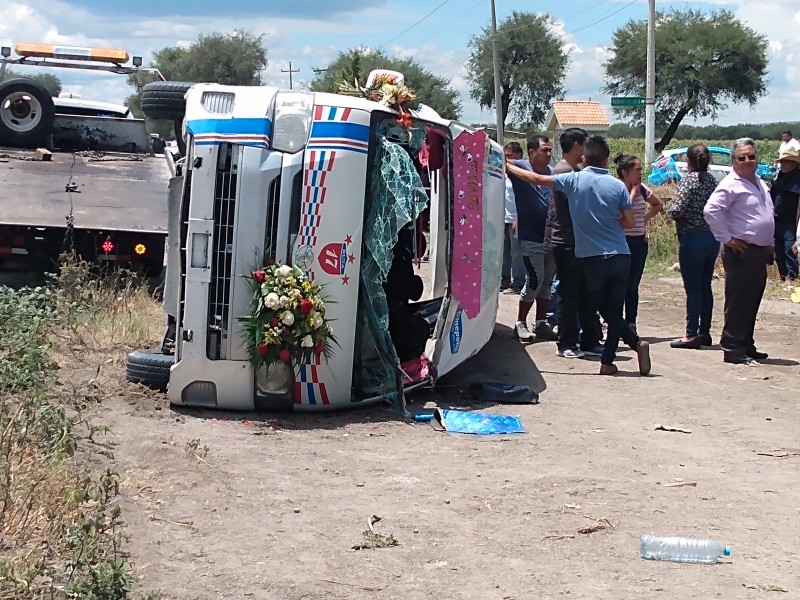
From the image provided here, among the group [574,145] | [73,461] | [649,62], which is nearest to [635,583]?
[73,461]

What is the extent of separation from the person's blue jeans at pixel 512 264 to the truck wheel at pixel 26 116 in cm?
574

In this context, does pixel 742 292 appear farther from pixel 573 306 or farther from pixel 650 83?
pixel 650 83

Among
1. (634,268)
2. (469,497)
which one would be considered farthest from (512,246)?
(469,497)

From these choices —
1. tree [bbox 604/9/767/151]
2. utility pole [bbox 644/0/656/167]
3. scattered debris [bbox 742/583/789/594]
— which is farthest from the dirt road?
tree [bbox 604/9/767/151]

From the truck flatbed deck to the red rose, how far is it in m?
4.32

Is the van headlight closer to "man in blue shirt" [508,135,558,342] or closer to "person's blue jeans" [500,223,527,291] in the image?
"man in blue shirt" [508,135,558,342]

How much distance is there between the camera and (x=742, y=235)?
972cm

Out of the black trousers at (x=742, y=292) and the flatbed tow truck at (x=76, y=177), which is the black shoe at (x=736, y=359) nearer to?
the black trousers at (x=742, y=292)

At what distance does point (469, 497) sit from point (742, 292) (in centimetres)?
497

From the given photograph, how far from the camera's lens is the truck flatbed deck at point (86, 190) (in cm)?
1095

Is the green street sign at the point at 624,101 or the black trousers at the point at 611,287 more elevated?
the green street sign at the point at 624,101

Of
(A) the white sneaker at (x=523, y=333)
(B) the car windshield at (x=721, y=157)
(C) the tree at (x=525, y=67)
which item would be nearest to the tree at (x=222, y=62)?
(C) the tree at (x=525, y=67)

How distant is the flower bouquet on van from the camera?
7000 millimetres

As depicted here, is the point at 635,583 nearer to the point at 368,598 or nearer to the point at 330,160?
the point at 368,598
